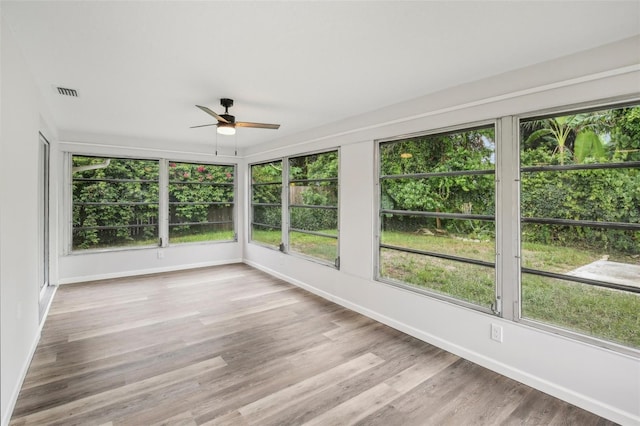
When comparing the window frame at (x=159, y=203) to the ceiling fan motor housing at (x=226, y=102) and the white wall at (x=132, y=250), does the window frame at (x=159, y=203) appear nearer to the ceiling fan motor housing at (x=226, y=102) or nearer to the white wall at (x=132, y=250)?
the white wall at (x=132, y=250)

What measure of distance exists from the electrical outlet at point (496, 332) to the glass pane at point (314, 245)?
2351 millimetres

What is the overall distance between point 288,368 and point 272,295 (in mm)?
2153

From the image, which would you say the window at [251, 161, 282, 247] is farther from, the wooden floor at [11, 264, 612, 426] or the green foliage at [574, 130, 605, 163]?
the green foliage at [574, 130, 605, 163]

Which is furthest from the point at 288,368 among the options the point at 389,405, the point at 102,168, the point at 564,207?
the point at 102,168

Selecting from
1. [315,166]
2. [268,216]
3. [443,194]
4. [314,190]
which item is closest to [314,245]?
[314,190]

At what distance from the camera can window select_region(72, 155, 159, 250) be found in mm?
5715

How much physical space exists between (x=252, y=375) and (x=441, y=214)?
241 centimetres

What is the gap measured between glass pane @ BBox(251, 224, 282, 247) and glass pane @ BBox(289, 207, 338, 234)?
20.6 inches

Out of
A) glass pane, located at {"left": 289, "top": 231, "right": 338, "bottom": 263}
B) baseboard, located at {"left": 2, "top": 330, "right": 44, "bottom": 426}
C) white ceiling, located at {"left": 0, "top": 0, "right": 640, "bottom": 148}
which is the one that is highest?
white ceiling, located at {"left": 0, "top": 0, "right": 640, "bottom": 148}

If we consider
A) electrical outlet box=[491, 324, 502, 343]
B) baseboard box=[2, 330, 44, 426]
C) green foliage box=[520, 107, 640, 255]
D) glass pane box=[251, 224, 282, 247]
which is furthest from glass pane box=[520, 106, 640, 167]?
glass pane box=[251, 224, 282, 247]

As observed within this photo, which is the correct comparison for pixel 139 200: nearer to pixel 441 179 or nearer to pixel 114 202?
pixel 114 202

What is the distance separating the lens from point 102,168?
5.89 meters

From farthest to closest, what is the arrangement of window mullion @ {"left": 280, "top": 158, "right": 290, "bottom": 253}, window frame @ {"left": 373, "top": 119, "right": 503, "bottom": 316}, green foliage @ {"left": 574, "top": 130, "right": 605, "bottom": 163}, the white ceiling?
window mullion @ {"left": 280, "top": 158, "right": 290, "bottom": 253}
window frame @ {"left": 373, "top": 119, "right": 503, "bottom": 316}
green foliage @ {"left": 574, "top": 130, "right": 605, "bottom": 163}
the white ceiling

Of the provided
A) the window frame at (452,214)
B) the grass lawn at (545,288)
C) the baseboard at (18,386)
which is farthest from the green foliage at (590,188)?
the baseboard at (18,386)
